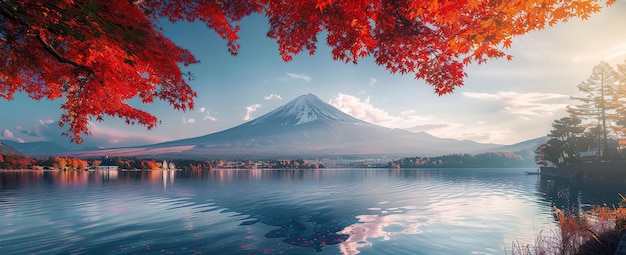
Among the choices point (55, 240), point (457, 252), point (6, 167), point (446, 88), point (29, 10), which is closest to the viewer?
point (29, 10)

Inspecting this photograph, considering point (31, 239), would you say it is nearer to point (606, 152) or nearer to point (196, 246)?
point (196, 246)

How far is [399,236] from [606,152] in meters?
48.0

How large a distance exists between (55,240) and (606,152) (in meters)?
60.9

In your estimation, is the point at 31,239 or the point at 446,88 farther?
the point at 31,239

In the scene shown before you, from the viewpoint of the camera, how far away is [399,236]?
14.6m

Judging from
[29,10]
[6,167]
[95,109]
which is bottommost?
[6,167]

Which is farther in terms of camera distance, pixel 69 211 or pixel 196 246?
pixel 69 211

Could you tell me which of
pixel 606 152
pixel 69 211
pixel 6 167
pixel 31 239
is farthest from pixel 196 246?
pixel 6 167

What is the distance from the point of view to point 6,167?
124562 millimetres

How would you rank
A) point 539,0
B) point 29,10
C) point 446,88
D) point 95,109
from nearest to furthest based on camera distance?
point 29,10
point 539,0
point 446,88
point 95,109

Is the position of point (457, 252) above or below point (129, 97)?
below

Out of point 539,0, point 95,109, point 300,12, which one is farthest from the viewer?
point 95,109

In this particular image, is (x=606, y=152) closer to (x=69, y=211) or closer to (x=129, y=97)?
(x=129, y=97)

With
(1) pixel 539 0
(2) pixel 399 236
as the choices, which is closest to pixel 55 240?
(2) pixel 399 236
